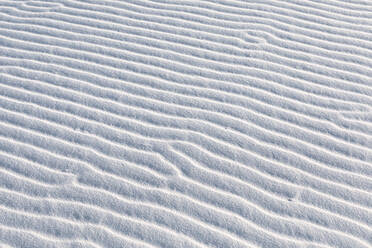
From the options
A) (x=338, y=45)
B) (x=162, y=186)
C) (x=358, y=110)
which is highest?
(x=338, y=45)

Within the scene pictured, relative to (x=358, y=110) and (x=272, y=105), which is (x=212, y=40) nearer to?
(x=272, y=105)

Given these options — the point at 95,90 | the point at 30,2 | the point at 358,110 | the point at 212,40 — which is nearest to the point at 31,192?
the point at 95,90

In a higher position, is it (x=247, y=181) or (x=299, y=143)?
(x=299, y=143)

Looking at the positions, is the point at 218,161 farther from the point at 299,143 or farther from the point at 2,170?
the point at 2,170

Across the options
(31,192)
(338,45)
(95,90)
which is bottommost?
(31,192)

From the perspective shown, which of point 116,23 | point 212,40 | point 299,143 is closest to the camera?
point 299,143

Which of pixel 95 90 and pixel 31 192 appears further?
pixel 95 90

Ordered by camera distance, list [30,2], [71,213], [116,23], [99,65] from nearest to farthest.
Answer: [71,213], [99,65], [116,23], [30,2]

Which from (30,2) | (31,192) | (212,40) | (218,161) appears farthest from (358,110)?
(30,2)

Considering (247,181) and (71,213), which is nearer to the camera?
(71,213)
